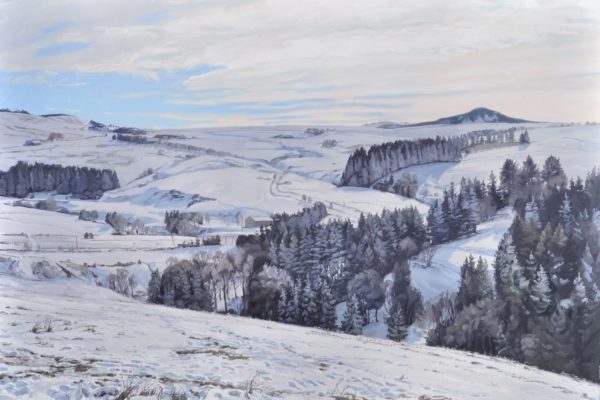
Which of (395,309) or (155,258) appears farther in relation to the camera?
(395,309)

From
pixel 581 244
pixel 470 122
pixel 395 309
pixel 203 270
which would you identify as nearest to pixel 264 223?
pixel 203 270

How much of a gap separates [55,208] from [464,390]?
8.33 meters

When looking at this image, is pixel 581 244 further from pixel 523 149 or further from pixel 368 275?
pixel 368 275

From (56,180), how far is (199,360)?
20.6ft

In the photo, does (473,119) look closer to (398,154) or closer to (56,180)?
(398,154)

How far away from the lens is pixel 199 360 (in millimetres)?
6047

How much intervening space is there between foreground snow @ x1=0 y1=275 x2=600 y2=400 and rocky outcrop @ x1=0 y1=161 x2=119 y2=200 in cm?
188

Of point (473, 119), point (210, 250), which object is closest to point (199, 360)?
point (210, 250)

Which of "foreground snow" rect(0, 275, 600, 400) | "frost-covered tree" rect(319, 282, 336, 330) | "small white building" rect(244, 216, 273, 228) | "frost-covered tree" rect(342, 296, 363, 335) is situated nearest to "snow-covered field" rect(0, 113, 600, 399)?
"foreground snow" rect(0, 275, 600, 400)

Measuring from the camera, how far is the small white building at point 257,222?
1067 centimetres

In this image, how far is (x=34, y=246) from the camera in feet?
29.2

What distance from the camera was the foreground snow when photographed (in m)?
4.93

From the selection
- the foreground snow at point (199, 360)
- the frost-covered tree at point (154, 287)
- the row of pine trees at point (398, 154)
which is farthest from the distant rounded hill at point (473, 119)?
the frost-covered tree at point (154, 287)

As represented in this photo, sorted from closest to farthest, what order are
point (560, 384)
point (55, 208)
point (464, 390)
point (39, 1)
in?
point (464, 390) → point (560, 384) → point (39, 1) → point (55, 208)
